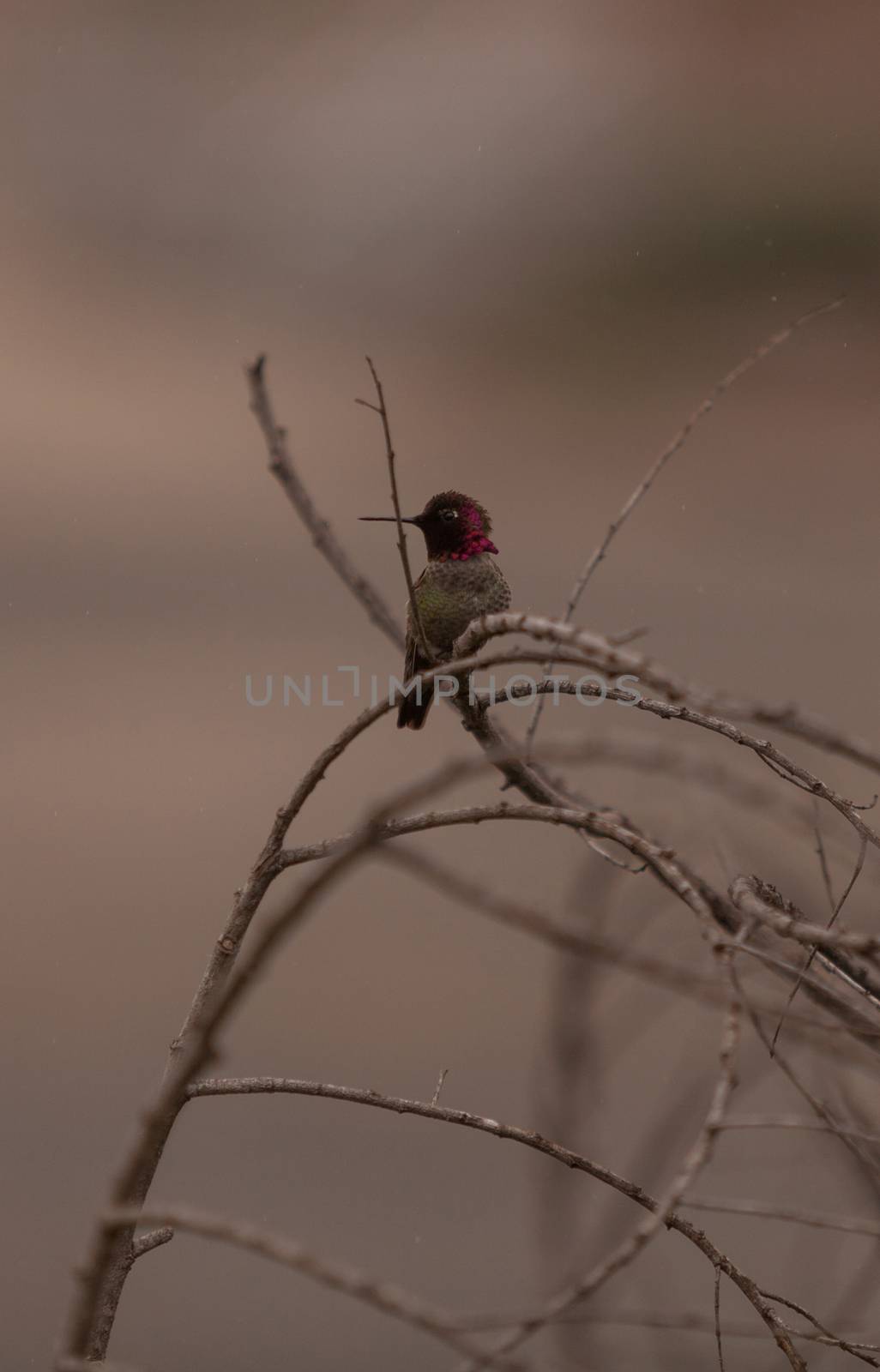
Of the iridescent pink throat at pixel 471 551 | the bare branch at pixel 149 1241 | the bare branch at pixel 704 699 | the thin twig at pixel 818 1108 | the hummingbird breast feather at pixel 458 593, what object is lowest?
the bare branch at pixel 149 1241

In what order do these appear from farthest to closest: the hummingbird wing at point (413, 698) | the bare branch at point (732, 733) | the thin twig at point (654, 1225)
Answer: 1. the hummingbird wing at point (413, 698)
2. the bare branch at point (732, 733)
3. the thin twig at point (654, 1225)

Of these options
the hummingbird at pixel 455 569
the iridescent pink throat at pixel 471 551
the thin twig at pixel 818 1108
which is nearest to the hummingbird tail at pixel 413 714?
the hummingbird at pixel 455 569

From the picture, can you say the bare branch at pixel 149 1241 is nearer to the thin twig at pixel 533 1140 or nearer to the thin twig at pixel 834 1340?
the thin twig at pixel 533 1140

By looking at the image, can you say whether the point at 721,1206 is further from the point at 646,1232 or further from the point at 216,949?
the point at 216,949

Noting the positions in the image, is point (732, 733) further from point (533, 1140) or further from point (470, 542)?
point (470, 542)

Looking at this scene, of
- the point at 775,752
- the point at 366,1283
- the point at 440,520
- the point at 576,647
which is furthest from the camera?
the point at 440,520

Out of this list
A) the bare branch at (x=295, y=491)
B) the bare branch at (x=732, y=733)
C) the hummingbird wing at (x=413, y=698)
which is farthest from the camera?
the hummingbird wing at (x=413, y=698)

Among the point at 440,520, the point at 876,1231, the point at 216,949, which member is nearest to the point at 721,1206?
the point at 876,1231

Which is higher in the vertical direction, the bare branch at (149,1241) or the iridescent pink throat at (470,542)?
the iridescent pink throat at (470,542)
